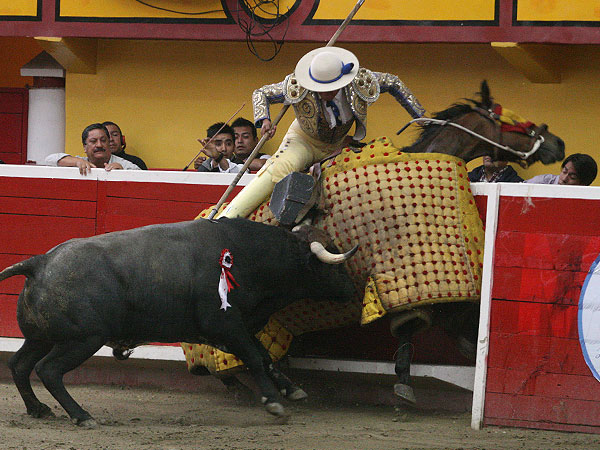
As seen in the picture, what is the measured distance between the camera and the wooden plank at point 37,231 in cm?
686

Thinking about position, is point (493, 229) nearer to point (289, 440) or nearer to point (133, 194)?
point (289, 440)

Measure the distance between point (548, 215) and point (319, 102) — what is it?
1.29m

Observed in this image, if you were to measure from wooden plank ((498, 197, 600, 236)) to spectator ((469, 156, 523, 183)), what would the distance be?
1.62 metres

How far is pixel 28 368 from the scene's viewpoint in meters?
5.60

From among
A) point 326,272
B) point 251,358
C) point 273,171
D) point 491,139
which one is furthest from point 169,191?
point 491,139

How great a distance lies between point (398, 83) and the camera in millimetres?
6207

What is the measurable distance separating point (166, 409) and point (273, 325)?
2.34ft

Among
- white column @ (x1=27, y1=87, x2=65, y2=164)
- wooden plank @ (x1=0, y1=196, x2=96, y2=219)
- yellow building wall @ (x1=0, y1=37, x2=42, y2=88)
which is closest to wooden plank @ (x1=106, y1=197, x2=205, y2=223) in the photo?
wooden plank @ (x1=0, y1=196, x2=96, y2=219)

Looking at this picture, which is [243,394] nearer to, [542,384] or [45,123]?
[542,384]

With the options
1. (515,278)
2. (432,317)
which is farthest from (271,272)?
(515,278)

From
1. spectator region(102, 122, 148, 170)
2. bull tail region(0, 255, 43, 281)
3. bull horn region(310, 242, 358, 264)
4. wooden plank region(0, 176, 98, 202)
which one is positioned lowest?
bull tail region(0, 255, 43, 281)

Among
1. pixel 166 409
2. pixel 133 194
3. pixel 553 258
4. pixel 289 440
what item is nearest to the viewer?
pixel 289 440

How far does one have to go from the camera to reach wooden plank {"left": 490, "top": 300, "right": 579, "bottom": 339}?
18.4 ft

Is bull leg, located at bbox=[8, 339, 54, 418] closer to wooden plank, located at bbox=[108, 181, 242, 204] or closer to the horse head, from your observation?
wooden plank, located at bbox=[108, 181, 242, 204]
